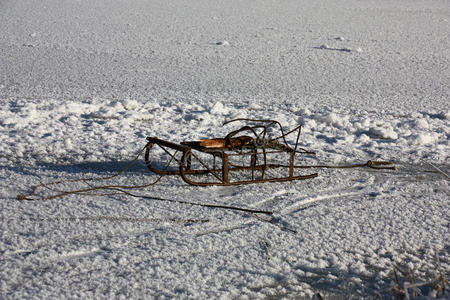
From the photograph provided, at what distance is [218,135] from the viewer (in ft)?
17.9

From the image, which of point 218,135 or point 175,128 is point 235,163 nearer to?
point 218,135

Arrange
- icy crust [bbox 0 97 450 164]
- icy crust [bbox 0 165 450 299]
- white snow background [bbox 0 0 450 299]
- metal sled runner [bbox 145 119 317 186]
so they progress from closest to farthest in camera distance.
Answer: icy crust [bbox 0 165 450 299] → white snow background [bbox 0 0 450 299] → metal sled runner [bbox 145 119 317 186] → icy crust [bbox 0 97 450 164]

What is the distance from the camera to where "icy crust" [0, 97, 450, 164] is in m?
4.88

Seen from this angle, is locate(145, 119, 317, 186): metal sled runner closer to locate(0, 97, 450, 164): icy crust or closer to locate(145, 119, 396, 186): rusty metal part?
locate(145, 119, 396, 186): rusty metal part

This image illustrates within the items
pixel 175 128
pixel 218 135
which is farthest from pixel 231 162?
pixel 175 128

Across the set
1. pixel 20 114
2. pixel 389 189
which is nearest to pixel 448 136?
pixel 389 189

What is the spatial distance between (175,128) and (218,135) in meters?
0.55

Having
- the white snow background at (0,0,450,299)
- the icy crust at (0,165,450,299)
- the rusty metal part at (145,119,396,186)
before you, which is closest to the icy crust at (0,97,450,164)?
the white snow background at (0,0,450,299)

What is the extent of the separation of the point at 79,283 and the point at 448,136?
175 inches

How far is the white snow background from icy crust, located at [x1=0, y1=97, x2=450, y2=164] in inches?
1.1

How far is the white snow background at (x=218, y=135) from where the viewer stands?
2771 millimetres

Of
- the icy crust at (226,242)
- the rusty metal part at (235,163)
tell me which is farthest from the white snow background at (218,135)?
the rusty metal part at (235,163)

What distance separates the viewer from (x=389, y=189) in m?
4.07

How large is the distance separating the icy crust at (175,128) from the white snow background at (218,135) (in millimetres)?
27
